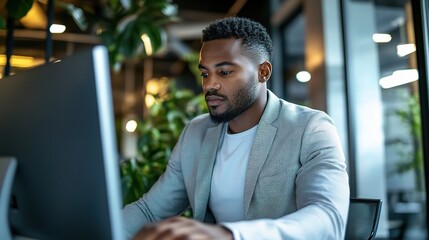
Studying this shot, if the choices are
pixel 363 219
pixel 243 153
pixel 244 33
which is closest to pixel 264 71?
pixel 244 33

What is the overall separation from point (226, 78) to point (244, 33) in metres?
0.17

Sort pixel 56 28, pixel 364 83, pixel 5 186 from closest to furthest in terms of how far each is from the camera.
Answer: pixel 5 186 → pixel 56 28 → pixel 364 83

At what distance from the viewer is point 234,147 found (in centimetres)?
149

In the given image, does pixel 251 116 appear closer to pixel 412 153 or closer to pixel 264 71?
pixel 264 71

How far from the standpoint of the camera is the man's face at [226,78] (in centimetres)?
138

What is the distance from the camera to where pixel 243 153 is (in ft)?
4.76

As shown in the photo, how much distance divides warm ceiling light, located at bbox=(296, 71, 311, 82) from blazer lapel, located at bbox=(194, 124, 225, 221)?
2.39 metres

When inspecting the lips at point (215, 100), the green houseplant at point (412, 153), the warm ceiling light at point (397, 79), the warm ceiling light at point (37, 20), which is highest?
the warm ceiling light at point (37, 20)

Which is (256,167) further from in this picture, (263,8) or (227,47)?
(263,8)

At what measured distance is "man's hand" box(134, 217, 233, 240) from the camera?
0.67 m

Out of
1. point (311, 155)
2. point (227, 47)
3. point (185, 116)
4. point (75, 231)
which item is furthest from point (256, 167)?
point (185, 116)

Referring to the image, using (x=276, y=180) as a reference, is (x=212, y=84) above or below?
above

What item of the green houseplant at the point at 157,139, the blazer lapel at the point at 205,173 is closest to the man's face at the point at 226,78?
the blazer lapel at the point at 205,173

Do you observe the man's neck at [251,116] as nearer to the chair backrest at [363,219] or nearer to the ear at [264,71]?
the ear at [264,71]
